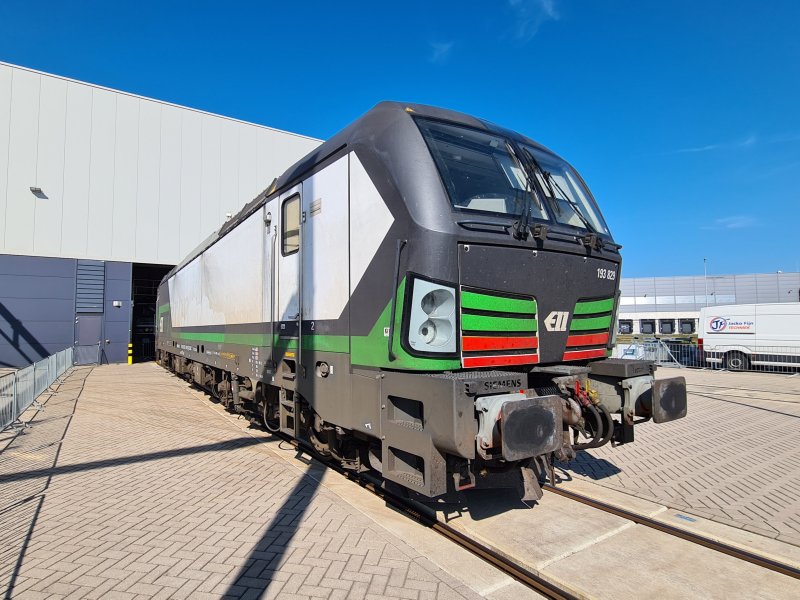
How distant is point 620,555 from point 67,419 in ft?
32.3

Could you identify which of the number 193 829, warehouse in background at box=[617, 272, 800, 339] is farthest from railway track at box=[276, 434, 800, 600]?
warehouse in background at box=[617, 272, 800, 339]

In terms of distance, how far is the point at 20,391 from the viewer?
30.7 ft

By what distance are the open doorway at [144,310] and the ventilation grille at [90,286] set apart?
3.95m

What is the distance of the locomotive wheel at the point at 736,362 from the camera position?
18.3 metres

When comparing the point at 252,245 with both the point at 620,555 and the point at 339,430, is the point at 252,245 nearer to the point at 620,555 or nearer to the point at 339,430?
the point at 339,430

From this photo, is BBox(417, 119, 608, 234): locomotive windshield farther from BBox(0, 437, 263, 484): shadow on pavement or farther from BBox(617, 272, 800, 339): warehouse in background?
BBox(617, 272, 800, 339): warehouse in background

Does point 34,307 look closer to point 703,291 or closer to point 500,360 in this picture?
point 500,360

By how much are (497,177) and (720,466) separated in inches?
197

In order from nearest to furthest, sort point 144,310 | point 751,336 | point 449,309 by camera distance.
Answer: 1. point 449,309
2. point 751,336
3. point 144,310

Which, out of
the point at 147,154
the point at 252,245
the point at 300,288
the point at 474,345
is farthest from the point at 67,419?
the point at 147,154

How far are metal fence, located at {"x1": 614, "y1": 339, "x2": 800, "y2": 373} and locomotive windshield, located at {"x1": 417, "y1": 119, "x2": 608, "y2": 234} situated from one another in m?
13.0

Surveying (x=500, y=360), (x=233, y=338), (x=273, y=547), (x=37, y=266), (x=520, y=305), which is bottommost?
(x=273, y=547)

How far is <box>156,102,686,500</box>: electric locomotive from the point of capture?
340cm

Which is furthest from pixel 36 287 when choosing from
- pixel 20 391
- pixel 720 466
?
pixel 720 466
